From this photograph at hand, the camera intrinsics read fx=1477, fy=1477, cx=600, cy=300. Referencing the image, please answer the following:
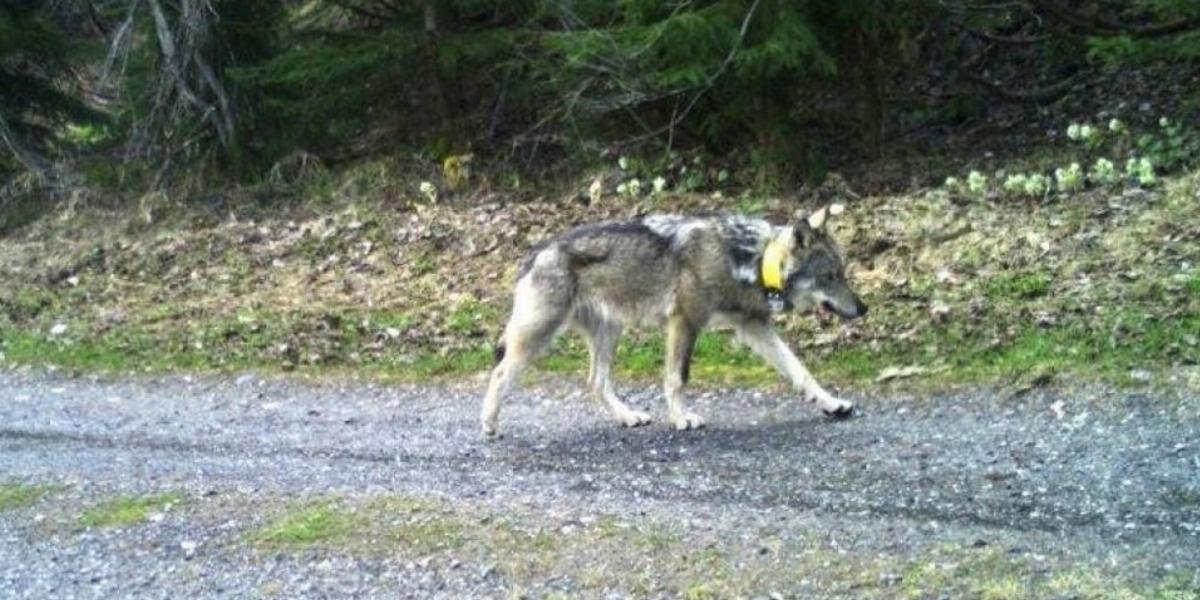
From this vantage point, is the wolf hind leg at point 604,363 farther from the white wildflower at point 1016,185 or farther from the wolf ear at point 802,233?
the white wildflower at point 1016,185

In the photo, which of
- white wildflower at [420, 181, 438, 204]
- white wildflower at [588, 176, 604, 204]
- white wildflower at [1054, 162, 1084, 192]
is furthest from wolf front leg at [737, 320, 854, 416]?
white wildflower at [420, 181, 438, 204]

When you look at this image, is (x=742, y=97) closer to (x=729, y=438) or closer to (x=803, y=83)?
(x=803, y=83)

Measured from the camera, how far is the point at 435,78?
1930 cm

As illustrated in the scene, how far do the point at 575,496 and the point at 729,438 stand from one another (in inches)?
62.4

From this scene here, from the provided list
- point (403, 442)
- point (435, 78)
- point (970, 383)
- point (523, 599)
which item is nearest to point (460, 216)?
point (435, 78)

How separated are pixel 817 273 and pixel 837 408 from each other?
1074 mm

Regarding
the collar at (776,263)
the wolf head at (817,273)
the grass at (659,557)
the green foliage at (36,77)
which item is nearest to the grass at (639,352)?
the wolf head at (817,273)

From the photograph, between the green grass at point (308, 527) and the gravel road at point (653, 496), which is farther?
the green grass at point (308, 527)

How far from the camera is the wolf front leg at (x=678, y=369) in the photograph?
10250mm

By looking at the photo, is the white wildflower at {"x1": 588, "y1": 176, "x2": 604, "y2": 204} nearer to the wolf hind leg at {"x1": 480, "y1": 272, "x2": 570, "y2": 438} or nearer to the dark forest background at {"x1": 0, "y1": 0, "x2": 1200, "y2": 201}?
the dark forest background at {"x1": 0, "y1": 0, "x2": 1200, "y2": 201}

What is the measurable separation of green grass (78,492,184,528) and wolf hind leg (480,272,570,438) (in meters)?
2.24

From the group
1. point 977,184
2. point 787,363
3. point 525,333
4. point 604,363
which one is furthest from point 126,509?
point 977,184

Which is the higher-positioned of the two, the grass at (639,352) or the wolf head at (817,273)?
the wolf head at (817,273)

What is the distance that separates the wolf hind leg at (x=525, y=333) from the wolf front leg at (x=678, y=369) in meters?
0.79
